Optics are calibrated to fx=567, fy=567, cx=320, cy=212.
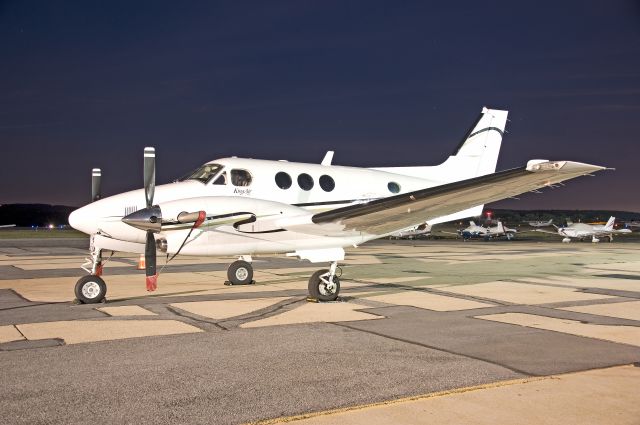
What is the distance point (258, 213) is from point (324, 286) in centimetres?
219

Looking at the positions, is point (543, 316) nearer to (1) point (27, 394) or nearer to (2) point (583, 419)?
(2) point (583, 419)

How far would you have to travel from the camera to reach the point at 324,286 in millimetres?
12617

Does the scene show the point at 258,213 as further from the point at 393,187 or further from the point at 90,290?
the point at 393,187

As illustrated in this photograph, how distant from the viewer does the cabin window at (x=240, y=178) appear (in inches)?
534

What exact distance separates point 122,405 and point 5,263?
22.4 meters

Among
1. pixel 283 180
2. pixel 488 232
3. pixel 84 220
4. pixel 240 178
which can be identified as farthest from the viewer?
pixel 488 232

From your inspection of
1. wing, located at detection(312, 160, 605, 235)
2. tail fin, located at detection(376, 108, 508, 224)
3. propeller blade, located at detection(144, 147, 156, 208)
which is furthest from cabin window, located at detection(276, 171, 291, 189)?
tail fin, located at detection(376, 108, 508, 224)

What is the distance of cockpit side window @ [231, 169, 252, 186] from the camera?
1356 cm

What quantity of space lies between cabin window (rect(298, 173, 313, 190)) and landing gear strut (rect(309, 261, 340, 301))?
2.72 m

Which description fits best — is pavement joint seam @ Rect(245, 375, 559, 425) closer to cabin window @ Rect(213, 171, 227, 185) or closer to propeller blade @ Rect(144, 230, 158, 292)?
propeller blade @ Rect(144, 230, 158, 292)

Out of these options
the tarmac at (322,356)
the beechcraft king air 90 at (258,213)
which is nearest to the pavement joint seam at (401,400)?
the tarmac at (322,356)

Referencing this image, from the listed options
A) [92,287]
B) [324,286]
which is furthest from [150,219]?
[324,286]

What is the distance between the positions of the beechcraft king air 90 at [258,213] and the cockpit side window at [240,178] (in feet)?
0.08

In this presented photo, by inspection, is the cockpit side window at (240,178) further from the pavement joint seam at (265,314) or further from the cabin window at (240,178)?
the pavement joint seam at (265,314)
